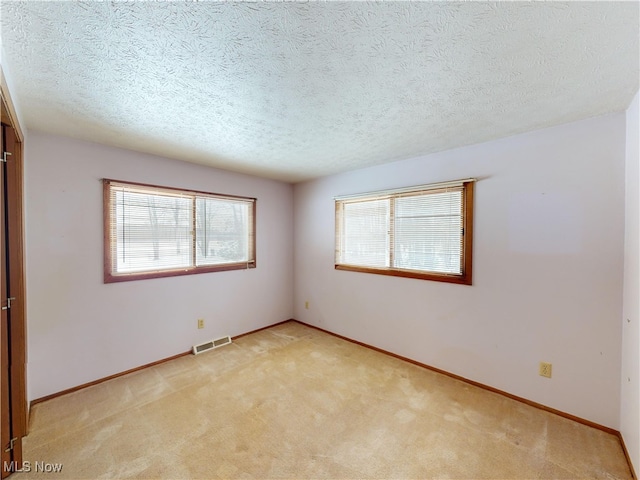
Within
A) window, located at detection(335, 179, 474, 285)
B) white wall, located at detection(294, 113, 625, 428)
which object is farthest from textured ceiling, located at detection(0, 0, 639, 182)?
window, located at detection(335, 179, 474, 285)

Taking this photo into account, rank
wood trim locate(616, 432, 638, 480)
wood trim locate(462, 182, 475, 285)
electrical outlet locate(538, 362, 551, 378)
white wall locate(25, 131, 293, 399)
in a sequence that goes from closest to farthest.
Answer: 1. wood trim locate(616, 432, 638, 480)
2. electrical outlet locate(538, 362, 551, 378)
3. white wall locate(25, 131, 293, 399)
4. wood trim locate(462, 182, 475, 285)

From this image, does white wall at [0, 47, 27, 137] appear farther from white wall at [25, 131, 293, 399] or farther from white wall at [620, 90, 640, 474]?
white wall at [620, 90, 640, 474]

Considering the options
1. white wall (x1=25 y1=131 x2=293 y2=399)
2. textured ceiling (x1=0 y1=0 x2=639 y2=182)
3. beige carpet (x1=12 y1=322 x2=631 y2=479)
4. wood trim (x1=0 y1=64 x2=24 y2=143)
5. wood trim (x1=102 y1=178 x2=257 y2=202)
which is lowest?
beige carpet (x1=12 y1=322 x2=631 y2=479)

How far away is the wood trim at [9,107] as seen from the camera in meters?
1.35

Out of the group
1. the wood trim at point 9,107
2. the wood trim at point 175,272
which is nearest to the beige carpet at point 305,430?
the wood trim at point 175,272

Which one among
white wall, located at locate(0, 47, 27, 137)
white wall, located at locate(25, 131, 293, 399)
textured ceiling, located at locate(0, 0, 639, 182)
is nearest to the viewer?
textured ceiling, located at locate(0, 0, 639, 182)

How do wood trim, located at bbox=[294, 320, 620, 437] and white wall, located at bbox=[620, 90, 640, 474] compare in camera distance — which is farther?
wood trim, located at bbox=[294, 320, 620, 437]

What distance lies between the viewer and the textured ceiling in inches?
40.8

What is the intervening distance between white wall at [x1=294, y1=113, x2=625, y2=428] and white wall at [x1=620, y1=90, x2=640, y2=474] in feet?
0.25

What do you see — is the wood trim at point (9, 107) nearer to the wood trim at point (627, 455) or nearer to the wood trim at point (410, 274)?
the wood trim at point (410, 274)

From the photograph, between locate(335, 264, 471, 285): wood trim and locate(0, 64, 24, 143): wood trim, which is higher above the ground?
locate(0, 64, 24, 143): wood trim

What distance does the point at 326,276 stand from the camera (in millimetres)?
3840

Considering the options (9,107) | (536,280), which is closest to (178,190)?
(9,107)

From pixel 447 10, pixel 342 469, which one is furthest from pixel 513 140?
pixel 342 469
